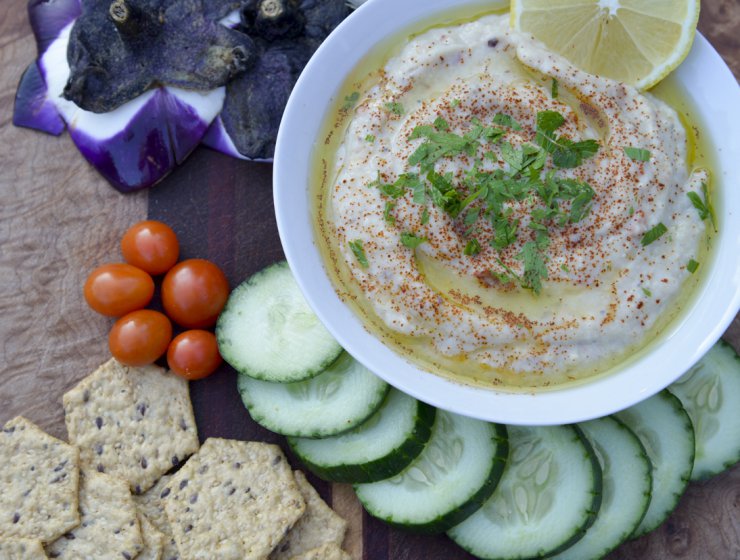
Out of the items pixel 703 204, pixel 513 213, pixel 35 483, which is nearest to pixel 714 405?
pixel 703 204

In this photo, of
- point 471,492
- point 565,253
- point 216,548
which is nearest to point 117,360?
point 216,548

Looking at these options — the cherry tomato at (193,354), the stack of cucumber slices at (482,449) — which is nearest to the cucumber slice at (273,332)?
the stack of cucumber slices at (482,449)

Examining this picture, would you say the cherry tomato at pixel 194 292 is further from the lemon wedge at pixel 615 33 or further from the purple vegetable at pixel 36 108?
the lemon wedge at pixel 615 33

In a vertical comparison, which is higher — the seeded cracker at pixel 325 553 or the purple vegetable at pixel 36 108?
the purple vegetable at pixel 36 108

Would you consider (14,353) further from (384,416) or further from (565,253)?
(565,253)

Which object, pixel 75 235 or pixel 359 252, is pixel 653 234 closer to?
pixel 359 252

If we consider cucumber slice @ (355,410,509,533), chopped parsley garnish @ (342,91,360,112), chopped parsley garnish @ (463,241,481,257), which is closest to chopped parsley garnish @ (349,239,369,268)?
chopped parsley garnish @ (463,241,481,257)

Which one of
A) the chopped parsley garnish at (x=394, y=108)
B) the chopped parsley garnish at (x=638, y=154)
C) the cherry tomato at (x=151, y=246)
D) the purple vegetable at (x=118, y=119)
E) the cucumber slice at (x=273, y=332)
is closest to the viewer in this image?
the chopped parsley garnish at (x=638, y=154)
